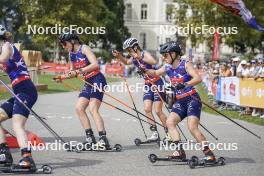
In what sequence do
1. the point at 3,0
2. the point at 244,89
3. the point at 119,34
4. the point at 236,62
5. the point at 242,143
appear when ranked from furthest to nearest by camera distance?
the point at 119,34 → the point at 3,0 → the point at 236,62 → the point at 244,89 → the point at 242,143

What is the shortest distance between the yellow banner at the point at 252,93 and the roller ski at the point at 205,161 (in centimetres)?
1010

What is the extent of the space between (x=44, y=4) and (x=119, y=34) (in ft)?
91.9

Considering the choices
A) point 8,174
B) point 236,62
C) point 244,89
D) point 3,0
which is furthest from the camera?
point 3,0

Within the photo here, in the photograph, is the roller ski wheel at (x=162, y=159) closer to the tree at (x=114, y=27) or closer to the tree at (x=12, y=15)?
the tree at (x=12, y=15)

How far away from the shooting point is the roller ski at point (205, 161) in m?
10.7

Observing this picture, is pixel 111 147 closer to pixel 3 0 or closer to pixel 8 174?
pixel 8 174

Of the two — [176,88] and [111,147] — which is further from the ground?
[176,88]

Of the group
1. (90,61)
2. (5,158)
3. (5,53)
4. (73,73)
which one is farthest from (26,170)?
(90,61)

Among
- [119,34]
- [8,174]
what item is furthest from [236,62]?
[119,34]

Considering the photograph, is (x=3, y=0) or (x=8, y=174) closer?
(x=8, y=174)

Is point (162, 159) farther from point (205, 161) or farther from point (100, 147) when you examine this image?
point (100, 147)

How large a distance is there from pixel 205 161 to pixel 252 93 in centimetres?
1121

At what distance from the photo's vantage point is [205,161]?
432 inches

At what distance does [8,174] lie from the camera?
9.64 meters
